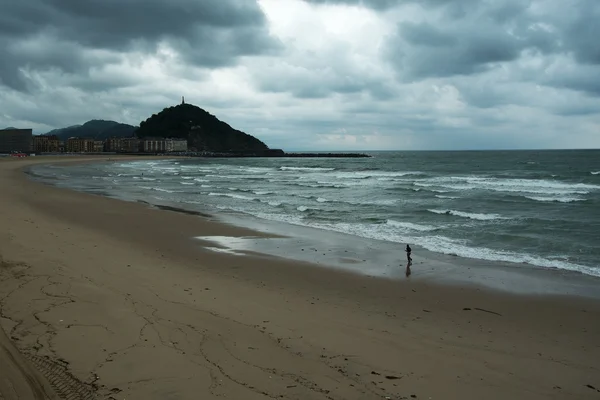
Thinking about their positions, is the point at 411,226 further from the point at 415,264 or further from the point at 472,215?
the point at 415,264

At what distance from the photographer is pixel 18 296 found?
6.25m

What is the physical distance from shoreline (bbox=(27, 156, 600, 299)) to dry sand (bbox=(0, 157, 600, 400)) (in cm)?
67

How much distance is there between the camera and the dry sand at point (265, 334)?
4.34 m

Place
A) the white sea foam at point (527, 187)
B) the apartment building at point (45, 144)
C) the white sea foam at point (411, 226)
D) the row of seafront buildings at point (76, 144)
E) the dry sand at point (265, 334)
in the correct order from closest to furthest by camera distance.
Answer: the dry sand at point (265, 334) → the white sea foam at point (411, 226) → the white sea foam at point (527, 187) → the row of seafront buildings at point (76, 144) → the apartment building at point (45, 144)

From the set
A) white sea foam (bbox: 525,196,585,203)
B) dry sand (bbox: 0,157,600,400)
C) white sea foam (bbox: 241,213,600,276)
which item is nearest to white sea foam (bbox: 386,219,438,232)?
white sea foam (bbox: 241,213,600,276)

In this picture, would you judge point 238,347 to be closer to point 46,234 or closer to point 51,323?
point 51,323

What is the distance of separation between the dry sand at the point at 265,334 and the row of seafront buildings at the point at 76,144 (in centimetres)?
17415

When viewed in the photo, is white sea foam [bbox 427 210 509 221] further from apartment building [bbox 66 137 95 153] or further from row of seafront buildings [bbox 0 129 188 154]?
apartment building [bbox 66 137 95 153]

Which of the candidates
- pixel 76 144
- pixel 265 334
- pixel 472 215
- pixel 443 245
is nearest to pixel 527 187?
pixel 472 215

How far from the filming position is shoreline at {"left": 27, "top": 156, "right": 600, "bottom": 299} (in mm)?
9508

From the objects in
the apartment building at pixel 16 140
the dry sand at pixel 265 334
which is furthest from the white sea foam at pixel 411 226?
the apartment building at pixel 16 140

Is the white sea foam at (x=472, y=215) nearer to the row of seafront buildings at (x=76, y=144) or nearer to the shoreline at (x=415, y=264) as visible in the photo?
the shoreline at (x=415, y=264)

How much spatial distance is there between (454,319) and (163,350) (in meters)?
4.65

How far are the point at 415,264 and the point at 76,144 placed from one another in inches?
7447
